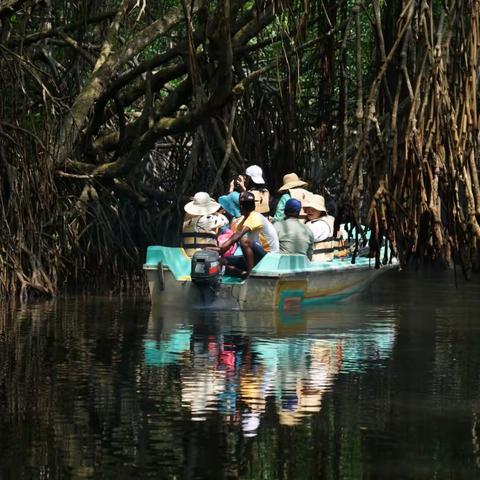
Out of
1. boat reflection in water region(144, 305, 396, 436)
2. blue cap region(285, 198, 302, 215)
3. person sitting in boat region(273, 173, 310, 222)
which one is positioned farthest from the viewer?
person sitting in boat region(273, 173, 310, 222)

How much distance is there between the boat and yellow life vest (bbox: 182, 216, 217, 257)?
0.39 feet

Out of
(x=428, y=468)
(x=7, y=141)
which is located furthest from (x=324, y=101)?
(x=428, y=468)

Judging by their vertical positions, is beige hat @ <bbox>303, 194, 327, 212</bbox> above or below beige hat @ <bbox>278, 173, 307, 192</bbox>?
below

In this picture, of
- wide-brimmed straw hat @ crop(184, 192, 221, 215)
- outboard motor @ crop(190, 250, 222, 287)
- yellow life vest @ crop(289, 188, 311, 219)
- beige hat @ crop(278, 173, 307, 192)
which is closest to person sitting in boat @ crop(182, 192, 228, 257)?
wide-brimmed straw hat @ crop(184, 192, 221, 215)

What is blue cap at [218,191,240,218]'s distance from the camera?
18.8 meters

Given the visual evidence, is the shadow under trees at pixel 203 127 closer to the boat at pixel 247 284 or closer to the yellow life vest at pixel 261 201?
the yellow life vest at pixel 261 201

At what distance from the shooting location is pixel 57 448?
757 centimetres

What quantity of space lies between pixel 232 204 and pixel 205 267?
8.88ft

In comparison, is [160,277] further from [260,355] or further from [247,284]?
[260,355]

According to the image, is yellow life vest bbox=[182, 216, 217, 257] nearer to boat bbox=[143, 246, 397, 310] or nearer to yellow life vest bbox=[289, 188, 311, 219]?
boat bbox=[143, 246, 397, 310]

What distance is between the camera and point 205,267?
1623 centimetres

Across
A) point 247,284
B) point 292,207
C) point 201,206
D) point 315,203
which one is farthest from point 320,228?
point 247,284

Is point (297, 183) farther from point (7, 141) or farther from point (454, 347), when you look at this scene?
point (454, 347)

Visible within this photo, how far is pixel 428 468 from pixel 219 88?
451 inches
